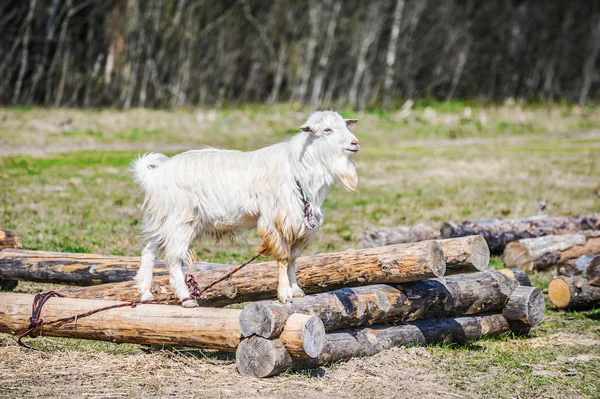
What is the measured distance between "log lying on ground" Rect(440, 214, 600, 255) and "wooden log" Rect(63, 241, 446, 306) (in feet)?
17.2

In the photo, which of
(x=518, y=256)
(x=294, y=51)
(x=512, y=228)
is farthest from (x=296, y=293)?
(x=294, y=51)

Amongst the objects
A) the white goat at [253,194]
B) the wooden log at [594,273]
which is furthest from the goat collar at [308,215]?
the wooden log at [594,273]

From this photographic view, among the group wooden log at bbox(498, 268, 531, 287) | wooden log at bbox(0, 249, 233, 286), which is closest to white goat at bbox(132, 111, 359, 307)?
wooden log at bbox(0, 249, 233, 286)

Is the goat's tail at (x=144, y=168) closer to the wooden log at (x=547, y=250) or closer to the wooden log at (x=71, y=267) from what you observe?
the wooden log at (x=71, y=267)

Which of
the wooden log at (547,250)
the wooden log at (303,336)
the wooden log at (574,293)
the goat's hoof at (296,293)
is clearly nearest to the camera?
the wooden log at (303,336)

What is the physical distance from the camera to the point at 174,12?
33031mm

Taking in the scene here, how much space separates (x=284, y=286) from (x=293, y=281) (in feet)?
0.90

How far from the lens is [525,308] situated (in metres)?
8.70

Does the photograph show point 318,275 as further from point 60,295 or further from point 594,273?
point 594,273

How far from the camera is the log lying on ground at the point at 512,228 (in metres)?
12.9

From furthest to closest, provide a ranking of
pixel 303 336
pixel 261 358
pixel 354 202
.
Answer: pixel 354 202 → pixel 261 358 → pixel 303 336

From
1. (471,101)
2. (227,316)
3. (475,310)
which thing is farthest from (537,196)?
(471,101)

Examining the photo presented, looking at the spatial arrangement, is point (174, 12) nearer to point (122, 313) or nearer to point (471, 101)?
point (471, 101)

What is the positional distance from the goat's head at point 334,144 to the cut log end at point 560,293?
4.33 metres
